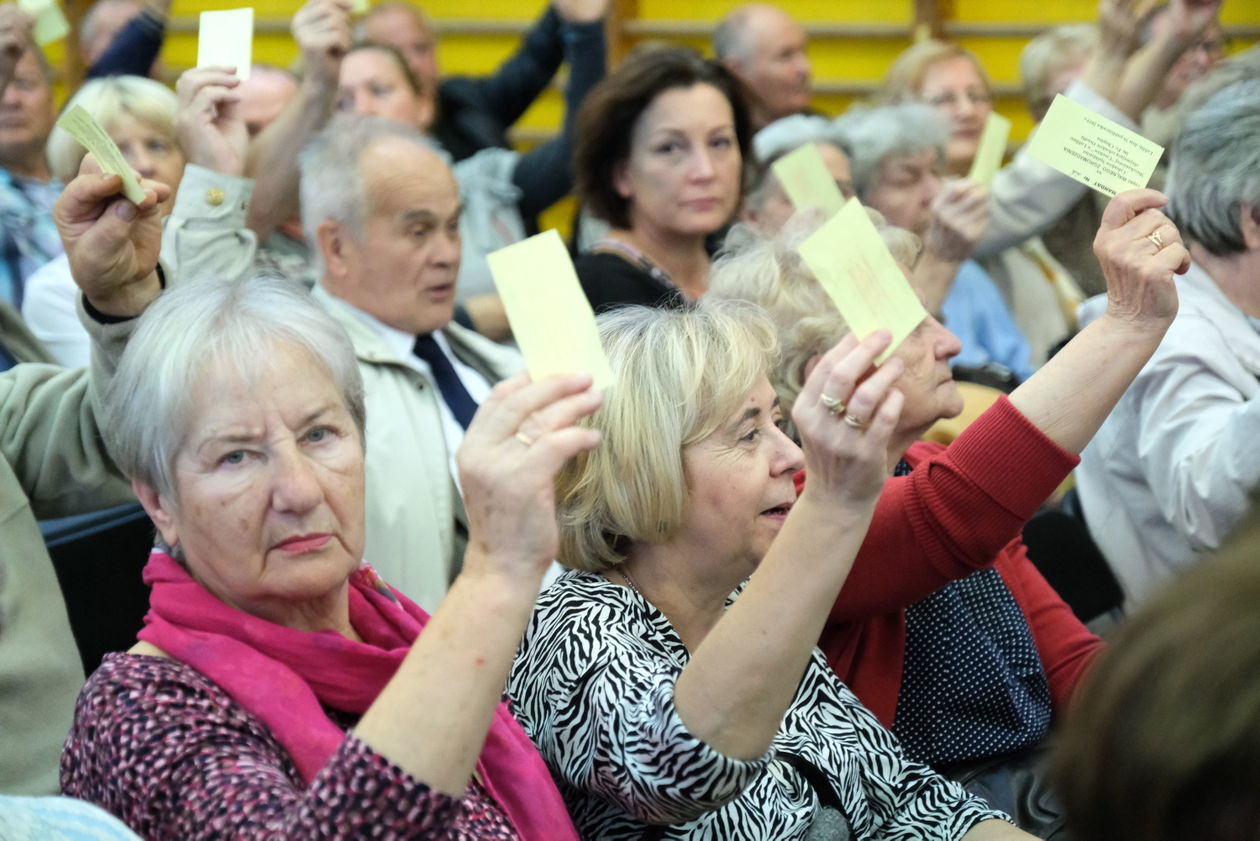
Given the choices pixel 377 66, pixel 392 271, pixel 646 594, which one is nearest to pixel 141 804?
pixel 646 594

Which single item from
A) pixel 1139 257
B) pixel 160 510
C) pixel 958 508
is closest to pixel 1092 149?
pixel 1139 257

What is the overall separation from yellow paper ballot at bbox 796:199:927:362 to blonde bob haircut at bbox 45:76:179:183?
7.86 ft

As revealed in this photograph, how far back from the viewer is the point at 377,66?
4.52 metres

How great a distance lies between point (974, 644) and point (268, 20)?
5.71m

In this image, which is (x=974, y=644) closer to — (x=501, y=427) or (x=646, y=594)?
(x=646, y=594)

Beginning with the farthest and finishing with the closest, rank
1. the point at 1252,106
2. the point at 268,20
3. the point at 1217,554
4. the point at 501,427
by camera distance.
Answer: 1. the point at 268,20
2. the point at 1252,106
3. the point at 501,427
4. the point at 1217,554

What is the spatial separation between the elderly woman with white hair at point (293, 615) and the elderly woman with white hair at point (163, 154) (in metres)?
0.70

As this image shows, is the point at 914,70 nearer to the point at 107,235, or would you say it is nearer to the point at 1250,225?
the point at 1250,225

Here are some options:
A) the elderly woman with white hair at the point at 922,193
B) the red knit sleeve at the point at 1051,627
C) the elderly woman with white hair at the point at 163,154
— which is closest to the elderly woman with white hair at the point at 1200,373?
the red knit sleeve at the point at 1051,627

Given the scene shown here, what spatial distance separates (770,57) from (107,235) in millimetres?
3375

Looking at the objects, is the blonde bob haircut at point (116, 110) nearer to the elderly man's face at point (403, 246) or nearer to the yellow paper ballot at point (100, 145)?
the elderly man's face at point (403, 246)

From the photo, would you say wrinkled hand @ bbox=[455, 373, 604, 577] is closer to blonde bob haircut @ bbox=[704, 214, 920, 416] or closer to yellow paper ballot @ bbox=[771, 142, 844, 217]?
blonde bob haircut @ bbox=[704, 214, 920, 416]

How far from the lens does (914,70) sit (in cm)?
494

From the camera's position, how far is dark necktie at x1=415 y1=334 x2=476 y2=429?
2895 mm
